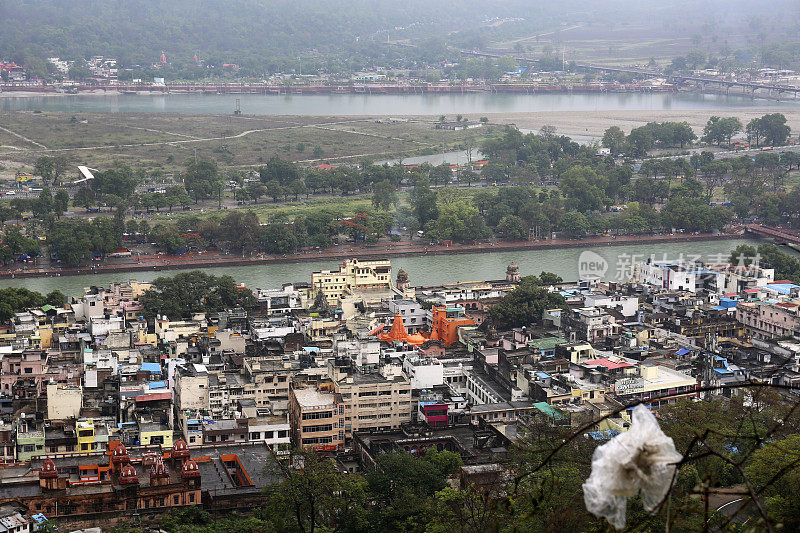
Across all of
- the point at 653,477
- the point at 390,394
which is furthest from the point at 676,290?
the point at 653,477

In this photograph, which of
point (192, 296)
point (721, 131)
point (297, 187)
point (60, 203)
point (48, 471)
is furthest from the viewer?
point (721, 131)

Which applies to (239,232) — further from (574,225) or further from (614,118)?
(614,118)

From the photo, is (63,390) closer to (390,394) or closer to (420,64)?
(390,394)

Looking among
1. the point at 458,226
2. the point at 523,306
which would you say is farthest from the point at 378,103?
the point at 523,306

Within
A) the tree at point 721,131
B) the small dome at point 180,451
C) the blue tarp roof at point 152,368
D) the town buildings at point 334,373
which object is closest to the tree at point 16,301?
the town buildings at point 334,373

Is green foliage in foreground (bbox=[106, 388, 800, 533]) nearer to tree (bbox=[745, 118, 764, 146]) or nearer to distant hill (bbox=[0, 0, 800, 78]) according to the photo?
tree (bbox=[745, 118, 764, 146])

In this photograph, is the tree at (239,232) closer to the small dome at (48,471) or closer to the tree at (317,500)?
the small dome at (48,471)
